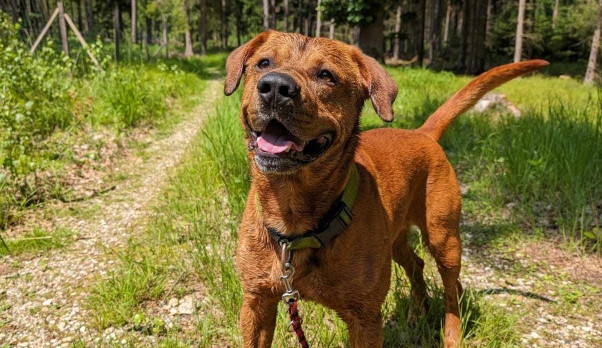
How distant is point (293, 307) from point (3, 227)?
3.21 m

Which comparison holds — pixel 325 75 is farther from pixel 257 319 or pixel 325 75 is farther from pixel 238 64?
pixel 257 319

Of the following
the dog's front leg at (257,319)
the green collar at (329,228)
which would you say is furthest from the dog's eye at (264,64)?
the dog's front leg at (257,319)

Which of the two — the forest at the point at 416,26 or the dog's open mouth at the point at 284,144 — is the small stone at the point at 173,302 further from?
the forest at the point at 416,26

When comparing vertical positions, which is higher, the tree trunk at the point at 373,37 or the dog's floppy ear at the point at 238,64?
the tree trunk at the point at 373,37

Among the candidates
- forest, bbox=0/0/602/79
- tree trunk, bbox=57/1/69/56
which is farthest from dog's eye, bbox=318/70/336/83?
tree trunk, bbox=57/1/69/56

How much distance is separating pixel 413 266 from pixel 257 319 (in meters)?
1.43

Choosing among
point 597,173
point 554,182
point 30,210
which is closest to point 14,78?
point 30,210

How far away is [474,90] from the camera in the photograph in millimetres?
3098

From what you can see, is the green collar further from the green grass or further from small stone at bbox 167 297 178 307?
small stone at bbox 167 297 178 307

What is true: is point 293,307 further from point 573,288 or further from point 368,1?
point 368,1

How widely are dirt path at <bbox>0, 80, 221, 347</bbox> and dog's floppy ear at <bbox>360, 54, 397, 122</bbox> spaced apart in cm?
227

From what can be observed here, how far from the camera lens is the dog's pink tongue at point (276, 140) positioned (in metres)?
1.95

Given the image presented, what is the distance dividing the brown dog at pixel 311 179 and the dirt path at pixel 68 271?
1416mm

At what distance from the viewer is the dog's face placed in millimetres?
1888
